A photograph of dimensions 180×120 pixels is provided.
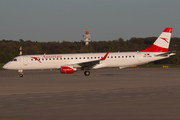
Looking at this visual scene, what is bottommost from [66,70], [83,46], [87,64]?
[66,70]

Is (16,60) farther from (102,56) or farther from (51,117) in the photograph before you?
(51,117)

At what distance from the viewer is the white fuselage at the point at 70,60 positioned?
1684 inches

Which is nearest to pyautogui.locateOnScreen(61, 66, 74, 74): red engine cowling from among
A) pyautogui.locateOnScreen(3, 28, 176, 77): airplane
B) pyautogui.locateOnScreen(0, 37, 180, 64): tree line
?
pyautogui.locateOnScreen(3, 28, 176, 77): airplane

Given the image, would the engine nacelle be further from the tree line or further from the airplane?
the tree line

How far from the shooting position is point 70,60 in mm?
43094

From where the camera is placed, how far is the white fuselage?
140 ft

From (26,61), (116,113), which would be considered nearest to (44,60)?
(26,61)

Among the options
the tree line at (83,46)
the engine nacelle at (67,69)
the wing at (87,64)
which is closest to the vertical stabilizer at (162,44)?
the wing at (87,64)

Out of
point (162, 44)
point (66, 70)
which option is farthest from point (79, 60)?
point (162, 44)

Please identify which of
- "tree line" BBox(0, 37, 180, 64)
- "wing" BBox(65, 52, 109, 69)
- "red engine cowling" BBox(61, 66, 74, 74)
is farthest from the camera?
"tree line" BBox(0, 37, 180, 64)

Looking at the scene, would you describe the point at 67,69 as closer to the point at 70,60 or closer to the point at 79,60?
the point at 70,60

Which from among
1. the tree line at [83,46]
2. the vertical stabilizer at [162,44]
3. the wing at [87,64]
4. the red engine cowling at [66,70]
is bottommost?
the red engine cowling at [66,70]

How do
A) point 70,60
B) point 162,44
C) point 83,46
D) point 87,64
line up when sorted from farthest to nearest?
point 83,46, point 162,44, point 70,60, point 87,64

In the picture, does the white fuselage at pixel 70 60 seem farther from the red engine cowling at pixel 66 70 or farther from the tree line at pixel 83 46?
the tree line at pixel 83 46
